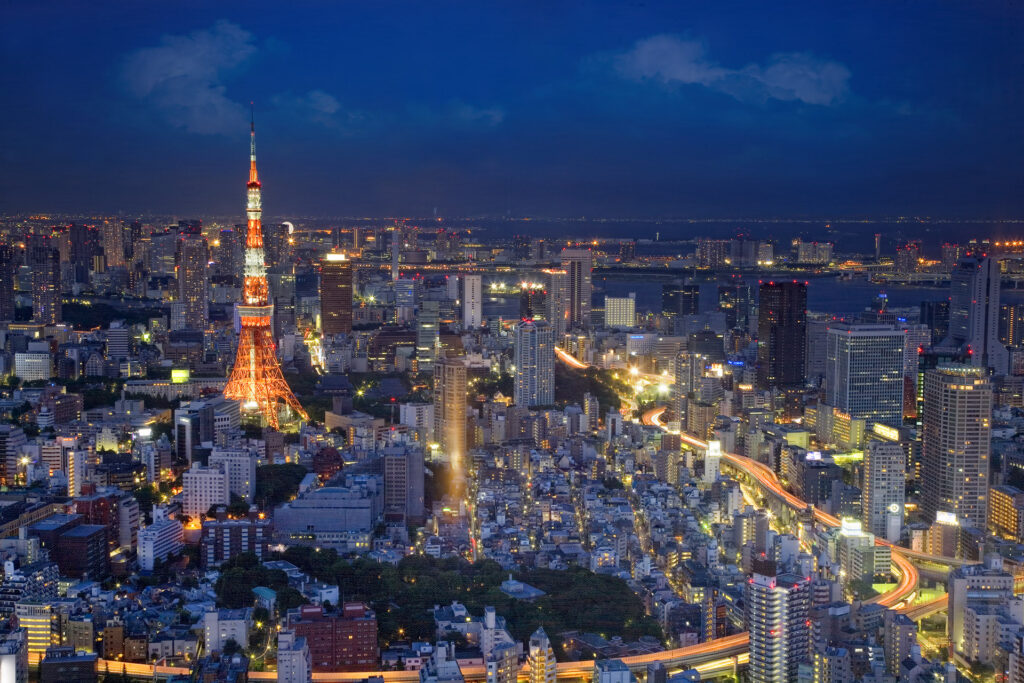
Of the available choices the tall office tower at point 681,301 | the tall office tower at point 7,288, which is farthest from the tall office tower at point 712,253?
the tall office tower at point 7,288

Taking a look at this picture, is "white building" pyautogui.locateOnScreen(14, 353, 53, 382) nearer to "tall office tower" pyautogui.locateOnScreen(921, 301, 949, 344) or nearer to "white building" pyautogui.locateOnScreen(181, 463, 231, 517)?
"white building" pyautogui.locateOnScreen(181, 463, 231, 517)

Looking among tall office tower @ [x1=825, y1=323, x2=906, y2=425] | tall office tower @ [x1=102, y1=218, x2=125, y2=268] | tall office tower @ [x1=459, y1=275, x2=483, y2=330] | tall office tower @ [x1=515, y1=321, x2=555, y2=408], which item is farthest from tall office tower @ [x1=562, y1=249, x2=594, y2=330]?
tall office tower @ [x1=825, y1=323, x2=906, y2=425]

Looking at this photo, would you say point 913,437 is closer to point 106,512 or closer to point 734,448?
point 734,448

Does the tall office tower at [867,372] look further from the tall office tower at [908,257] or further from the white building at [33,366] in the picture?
the white building at [33,366]

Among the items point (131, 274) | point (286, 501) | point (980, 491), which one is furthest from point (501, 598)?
point (131, 274)

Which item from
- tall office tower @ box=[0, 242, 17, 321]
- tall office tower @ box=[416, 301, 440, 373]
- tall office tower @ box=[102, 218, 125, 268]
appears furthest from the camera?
tall office tower @ box=[102, 218, 125, 268]

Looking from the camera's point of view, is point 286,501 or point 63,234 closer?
point 286,501

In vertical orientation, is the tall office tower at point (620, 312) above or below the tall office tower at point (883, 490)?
above
